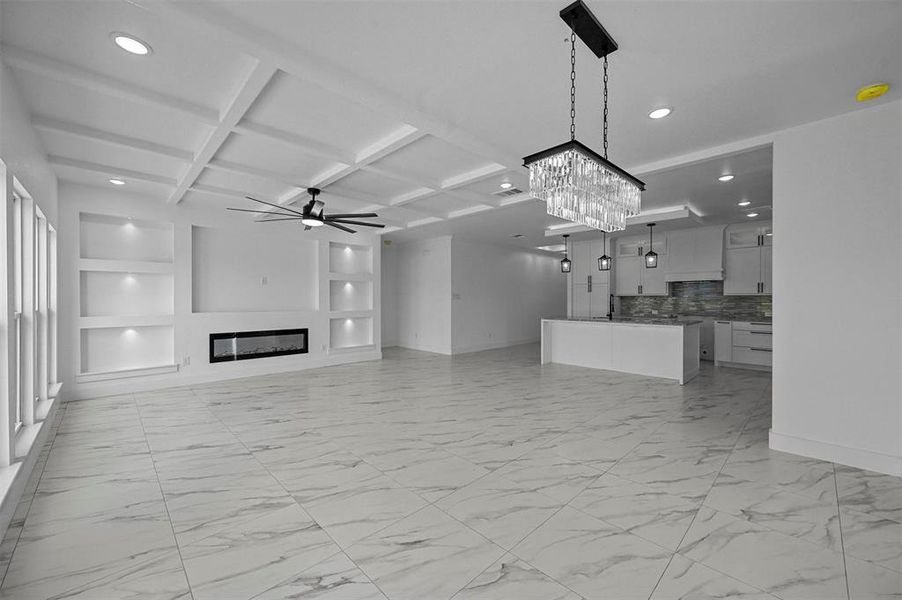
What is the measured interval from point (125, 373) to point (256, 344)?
68.9 inches

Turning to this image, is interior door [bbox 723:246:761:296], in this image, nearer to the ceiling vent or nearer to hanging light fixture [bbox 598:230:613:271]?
hanging light fixture [bbox 598:230:613:271]

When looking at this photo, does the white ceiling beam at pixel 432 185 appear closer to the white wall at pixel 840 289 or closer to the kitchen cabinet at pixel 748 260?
the white wall at pixel 840 289

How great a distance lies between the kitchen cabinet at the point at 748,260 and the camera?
6852mm

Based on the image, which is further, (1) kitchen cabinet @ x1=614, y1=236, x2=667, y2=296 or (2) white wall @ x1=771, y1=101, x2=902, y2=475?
(1) kitchen cabinet @ x1=614, y1=236, x2=667, y2=296

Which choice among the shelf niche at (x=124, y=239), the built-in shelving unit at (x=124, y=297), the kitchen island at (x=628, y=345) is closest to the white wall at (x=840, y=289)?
the kitchen island at (x=628, y=345)

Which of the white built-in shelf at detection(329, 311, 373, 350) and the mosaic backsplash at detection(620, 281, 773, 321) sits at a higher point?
the mosaic backsplash at detection(620, 281, 773, 321)

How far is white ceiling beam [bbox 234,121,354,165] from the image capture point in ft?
10.6

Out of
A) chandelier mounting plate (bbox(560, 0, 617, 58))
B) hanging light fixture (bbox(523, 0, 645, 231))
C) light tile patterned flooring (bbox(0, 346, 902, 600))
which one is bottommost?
light tile patterned flooring (bbox(0, 346, 902, 600))

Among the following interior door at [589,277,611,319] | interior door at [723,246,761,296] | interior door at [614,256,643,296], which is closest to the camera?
interior door at [723,246,761,296]

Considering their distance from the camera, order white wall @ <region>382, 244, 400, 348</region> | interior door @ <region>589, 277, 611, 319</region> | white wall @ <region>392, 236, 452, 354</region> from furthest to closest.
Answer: white wall @ <region>382, 244, 400, 348</region>, white wall @ <region>392, 236, 452, 354</region>, interior door @ <region>589, 277, 611, 319</region>

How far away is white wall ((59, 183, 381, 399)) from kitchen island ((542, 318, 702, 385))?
3.82 metres

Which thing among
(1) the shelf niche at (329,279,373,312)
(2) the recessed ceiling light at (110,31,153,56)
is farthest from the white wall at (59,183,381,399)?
(2) the recessed ceiling light at (110,31,153,56)

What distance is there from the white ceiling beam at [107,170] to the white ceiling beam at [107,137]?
101 centimetres

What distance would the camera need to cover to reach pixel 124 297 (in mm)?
5418
